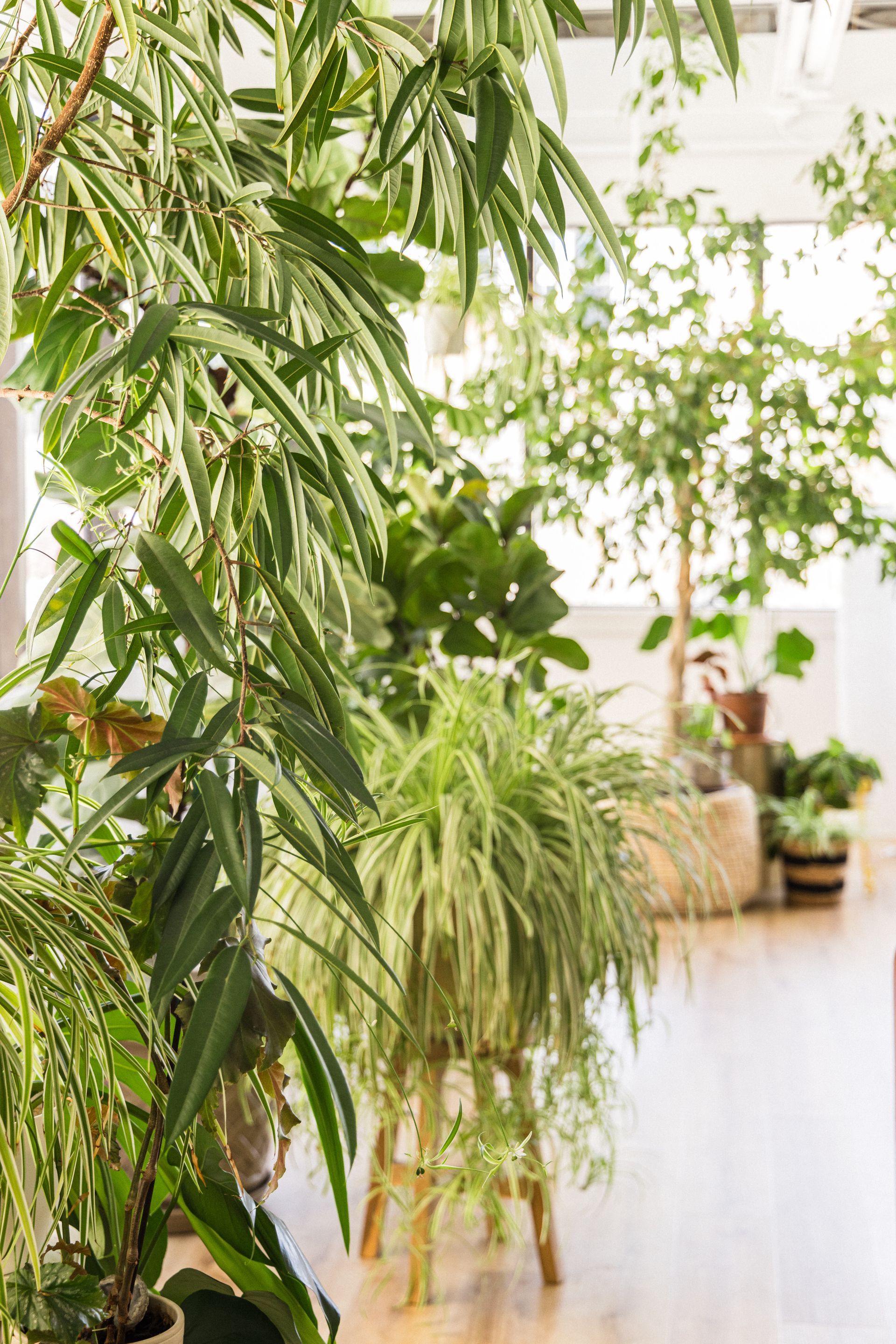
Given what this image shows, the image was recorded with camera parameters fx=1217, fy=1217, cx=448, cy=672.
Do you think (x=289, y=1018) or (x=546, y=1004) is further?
(x=546, y=1004)

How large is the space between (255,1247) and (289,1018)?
244 mm

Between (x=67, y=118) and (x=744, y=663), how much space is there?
4.22 meters

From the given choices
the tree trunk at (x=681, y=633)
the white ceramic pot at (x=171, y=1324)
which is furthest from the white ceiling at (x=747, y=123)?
the white ceramic pot at (x=171, y=1324)

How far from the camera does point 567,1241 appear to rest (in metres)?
2.07

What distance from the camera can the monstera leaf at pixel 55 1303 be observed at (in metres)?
0.76

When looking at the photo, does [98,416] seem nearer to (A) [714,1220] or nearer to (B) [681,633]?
(A) [714,1220]

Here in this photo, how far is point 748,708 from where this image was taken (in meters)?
4.39

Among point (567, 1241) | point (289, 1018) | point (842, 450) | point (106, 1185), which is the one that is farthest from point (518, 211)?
point (842, 450)

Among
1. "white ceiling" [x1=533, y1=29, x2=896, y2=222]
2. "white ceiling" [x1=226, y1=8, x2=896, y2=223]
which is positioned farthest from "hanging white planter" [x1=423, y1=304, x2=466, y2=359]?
"white ceiling" [x1=533, y1=29, x2=896, y2=222]

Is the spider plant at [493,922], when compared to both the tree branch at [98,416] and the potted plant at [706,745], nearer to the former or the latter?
the tree branch at [98,416]

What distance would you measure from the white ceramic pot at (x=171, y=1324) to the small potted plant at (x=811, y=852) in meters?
3.46

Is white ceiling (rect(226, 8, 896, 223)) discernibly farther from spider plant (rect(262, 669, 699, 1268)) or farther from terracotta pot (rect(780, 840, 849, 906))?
spider plant (rect(262, 669, 699, 1268))

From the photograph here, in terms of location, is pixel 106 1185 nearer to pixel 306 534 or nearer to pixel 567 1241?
pixel 306 534

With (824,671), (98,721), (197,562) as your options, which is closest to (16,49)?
(197,562)
